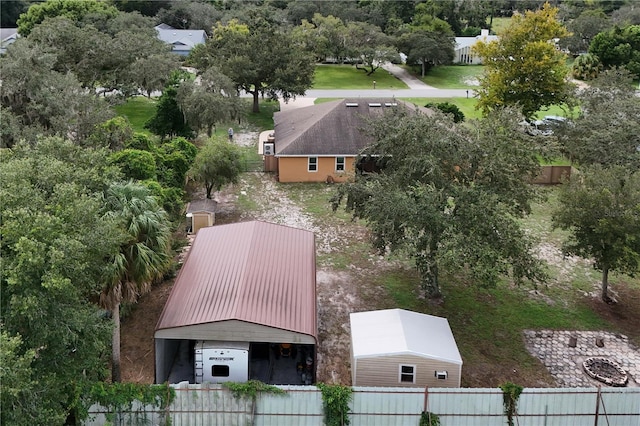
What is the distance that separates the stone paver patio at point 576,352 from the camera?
17.5 meters

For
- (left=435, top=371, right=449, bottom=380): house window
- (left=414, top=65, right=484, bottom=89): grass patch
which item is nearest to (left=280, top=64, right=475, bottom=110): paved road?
(left=414, top=65, right=484, bottom=89): grass patch

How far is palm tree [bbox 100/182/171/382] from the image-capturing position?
14367mm

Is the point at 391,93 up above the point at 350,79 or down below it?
below

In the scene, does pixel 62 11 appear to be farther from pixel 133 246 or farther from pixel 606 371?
pixel 606 371

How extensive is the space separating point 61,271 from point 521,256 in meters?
12.4

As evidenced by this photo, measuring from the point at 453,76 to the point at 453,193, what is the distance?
49.3 m

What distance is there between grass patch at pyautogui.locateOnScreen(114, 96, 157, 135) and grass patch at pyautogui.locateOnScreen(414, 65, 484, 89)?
89.2ft

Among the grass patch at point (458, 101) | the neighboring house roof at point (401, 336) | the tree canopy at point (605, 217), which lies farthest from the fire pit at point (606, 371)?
the grass patch at point (458, 101)

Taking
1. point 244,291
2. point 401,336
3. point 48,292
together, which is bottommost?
point 401,336

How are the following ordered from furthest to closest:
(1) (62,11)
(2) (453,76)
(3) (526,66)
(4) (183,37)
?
(4) (183,37) < (1) (62,11) < (2) (453,76) < (3) (526,66)

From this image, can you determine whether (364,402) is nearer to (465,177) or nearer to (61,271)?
(61,271)

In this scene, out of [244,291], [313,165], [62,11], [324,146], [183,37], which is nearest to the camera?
[244,291]

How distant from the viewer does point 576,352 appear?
18.7 metres

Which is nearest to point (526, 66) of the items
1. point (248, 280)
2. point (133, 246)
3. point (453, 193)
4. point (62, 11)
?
point (453, 193)
